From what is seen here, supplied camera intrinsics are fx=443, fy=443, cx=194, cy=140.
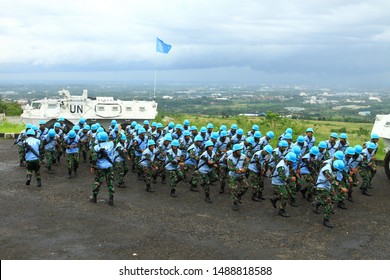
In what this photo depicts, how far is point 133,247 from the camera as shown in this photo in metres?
7.68

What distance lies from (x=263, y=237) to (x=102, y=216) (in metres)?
3.39

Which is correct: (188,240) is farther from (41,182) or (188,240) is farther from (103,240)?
(41,182)

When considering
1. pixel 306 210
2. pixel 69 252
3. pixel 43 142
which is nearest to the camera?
pixel 69 252

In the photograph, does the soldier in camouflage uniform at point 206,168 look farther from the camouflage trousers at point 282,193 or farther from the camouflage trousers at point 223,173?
the camouflage trousers at point 282,193

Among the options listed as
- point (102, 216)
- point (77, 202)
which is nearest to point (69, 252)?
point (102, 216)

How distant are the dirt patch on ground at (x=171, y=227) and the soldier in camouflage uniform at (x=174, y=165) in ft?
1.20

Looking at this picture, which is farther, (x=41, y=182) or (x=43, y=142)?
(x=43, y=142)

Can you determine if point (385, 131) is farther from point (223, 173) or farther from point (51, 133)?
point (51, 133)

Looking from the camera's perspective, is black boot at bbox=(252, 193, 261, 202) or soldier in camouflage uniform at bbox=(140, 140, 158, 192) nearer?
black boot at bbox=(252, 193, 261, 202)

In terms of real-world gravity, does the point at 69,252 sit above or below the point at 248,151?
below

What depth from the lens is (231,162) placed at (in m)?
9.94

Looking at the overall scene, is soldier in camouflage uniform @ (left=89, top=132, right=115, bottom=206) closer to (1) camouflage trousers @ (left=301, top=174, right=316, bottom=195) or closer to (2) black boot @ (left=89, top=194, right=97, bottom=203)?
(2) black boot @ (left=89, top=194, right=97, bottom=203)

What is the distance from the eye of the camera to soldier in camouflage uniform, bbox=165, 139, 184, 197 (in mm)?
10914

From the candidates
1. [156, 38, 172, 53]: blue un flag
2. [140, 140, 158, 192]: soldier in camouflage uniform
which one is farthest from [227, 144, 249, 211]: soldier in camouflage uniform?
[156, 38, 172, 53]: blue un flag
